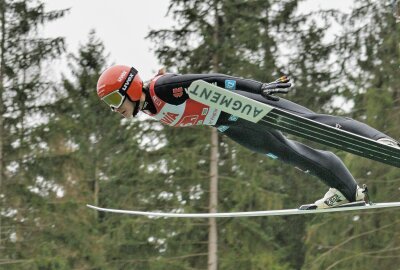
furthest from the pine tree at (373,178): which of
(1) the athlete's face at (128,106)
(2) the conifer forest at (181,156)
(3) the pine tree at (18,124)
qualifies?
(1) the athlete's face at (128,106)

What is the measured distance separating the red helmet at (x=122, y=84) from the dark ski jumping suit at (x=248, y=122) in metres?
0.08

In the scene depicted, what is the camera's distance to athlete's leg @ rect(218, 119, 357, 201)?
654 cm

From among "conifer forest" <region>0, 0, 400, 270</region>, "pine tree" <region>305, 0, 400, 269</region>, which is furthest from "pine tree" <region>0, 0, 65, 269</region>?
"pine tree" <region>305, 0, 400, 269</region>

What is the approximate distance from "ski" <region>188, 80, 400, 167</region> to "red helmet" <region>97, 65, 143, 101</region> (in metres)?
0.43

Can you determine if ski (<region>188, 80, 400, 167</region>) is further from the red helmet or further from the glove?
the red helmet

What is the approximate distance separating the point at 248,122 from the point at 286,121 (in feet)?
1.03

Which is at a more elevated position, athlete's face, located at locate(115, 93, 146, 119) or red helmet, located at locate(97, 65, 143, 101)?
red helmet, located at locate(97, 65, 143, 101)

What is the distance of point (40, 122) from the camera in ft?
48.7

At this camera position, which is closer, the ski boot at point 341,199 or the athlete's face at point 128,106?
the athlete's face at point 128,106

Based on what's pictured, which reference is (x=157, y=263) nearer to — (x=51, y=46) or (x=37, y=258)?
(x=37, y=258)

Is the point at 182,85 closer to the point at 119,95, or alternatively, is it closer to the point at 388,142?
the point at 119,95

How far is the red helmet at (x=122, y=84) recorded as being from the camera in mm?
6180

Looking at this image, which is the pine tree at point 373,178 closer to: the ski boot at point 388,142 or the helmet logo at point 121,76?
the ski boot at point 388,142

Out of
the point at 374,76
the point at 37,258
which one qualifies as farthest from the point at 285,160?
the point at 37,258
